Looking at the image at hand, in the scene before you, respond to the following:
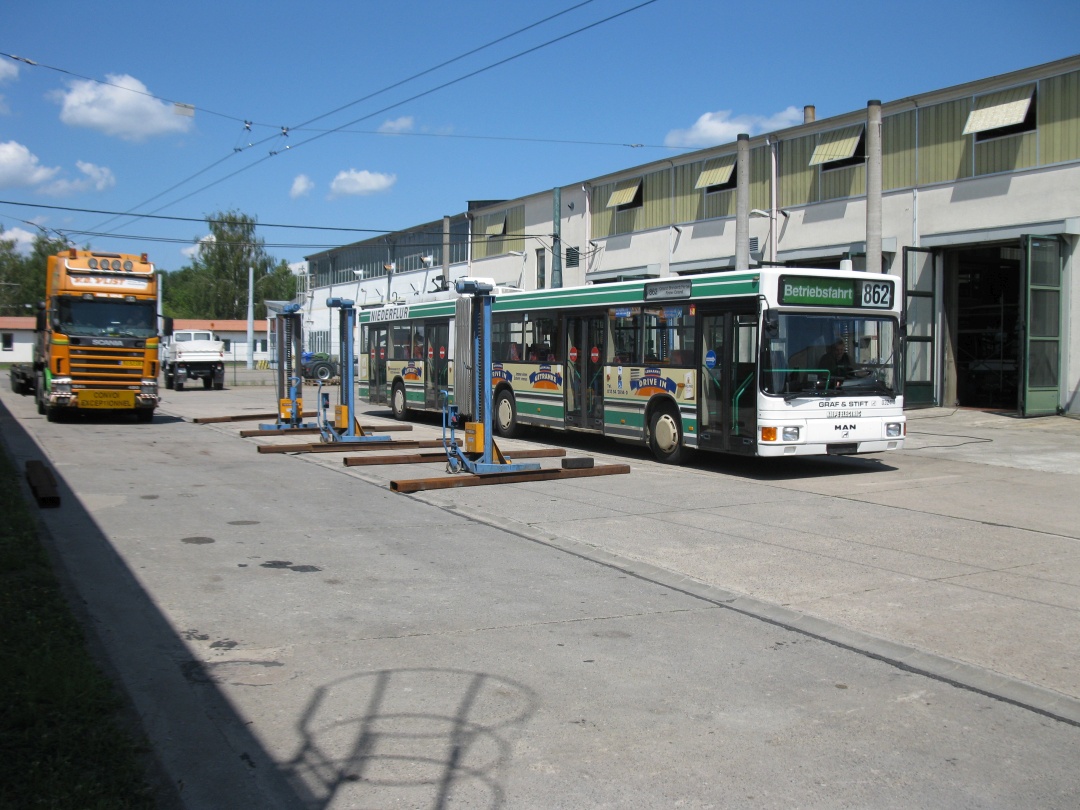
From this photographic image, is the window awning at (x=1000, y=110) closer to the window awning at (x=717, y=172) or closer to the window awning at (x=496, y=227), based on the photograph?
the window awning at (x=717, y=172)

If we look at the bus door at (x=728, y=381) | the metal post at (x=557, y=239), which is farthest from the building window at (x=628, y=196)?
the bus door at (x=728, y=381)

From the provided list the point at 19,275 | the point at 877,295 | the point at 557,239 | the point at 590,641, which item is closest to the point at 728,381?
the point at 877,295

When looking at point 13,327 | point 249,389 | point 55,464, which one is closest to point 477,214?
point 249,389

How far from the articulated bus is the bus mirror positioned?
0.05ft

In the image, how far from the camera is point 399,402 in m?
24.9

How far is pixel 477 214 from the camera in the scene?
4684 cm

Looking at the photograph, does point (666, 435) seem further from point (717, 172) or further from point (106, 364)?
point (717, 172)

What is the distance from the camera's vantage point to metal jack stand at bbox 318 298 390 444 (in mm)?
18219

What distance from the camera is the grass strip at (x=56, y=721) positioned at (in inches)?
153

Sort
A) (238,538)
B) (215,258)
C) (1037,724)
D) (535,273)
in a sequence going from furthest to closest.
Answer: (215,258) → (535,273) → (238,538) → (1037,724)

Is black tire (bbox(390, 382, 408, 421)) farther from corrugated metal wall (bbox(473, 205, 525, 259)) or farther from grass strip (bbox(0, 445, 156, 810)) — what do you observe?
corrugated metal wall (bbox(473, 205, 525, 259))

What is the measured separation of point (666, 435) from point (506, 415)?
5397 millimetres

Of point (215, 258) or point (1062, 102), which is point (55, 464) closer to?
point (1062, 102)

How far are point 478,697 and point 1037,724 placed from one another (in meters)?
2.84
